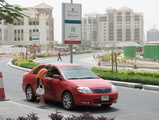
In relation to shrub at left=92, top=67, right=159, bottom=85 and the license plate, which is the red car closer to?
the license plate

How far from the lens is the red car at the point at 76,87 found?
34.6ft

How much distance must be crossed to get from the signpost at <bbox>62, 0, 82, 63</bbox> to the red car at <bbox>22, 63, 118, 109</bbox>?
7334mm

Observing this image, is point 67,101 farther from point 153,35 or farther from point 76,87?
point 153,35

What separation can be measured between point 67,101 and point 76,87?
582mm

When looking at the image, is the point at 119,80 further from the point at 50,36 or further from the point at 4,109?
the point at 50,36

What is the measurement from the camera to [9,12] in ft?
25.8

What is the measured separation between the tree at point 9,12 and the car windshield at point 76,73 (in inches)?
150

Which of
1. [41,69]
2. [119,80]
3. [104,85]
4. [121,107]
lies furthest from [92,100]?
[119,80]

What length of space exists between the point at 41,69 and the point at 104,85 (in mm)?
A: 2496

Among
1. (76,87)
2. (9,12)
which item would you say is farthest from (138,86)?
(9,12)

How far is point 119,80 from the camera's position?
19484mm

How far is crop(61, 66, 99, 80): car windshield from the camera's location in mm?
11523

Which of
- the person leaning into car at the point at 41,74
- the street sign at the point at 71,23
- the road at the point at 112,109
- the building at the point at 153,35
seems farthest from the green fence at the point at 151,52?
the building at the point at 153,35

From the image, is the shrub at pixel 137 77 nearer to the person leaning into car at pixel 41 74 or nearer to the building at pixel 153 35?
the person leaning into car at pixel 41 74
